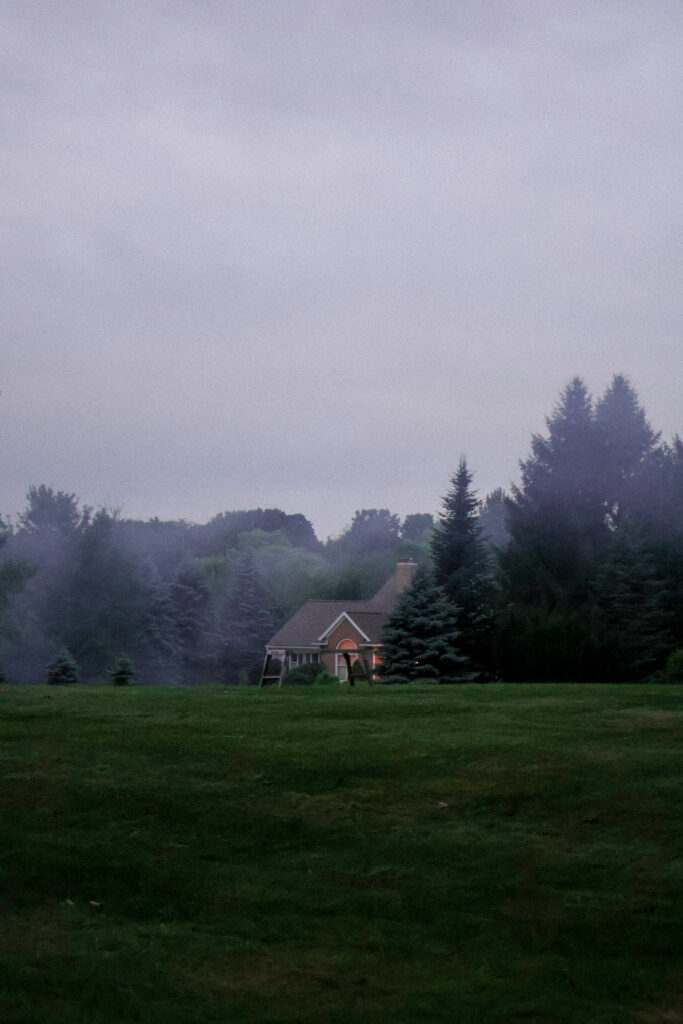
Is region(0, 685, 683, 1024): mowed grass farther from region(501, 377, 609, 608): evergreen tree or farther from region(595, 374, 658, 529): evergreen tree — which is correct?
region(595, 374, 658, 529): evergreen tree

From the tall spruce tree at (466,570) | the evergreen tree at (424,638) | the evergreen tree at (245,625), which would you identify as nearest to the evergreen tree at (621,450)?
the tall spruce tree at (466,570)

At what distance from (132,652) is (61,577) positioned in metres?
6.15

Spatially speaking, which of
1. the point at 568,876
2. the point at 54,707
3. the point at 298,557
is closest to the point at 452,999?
the point at 568,876

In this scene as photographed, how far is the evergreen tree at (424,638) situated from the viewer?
24047 millimetres

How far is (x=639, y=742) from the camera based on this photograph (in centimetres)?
890

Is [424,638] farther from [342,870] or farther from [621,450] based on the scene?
[342,870]

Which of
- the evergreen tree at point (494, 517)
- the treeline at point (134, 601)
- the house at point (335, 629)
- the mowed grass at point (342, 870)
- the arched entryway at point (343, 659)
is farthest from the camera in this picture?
the evergreen tree at point (494, 517)

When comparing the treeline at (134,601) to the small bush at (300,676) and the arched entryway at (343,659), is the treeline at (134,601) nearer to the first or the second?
the arched entryway at (343,659)

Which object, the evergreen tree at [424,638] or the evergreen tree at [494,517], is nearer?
the evergreen tree at [424,638]

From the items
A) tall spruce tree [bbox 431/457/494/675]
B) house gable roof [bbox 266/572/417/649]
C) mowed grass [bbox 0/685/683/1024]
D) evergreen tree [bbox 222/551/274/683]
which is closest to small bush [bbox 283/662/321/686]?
tall spruce tree [bbox 431/457/494/675]

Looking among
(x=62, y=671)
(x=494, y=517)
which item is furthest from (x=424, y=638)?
(x=494, y=517)

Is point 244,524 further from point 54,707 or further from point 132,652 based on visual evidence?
point 54,707

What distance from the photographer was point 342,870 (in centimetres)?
619

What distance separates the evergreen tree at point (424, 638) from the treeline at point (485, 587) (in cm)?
5
